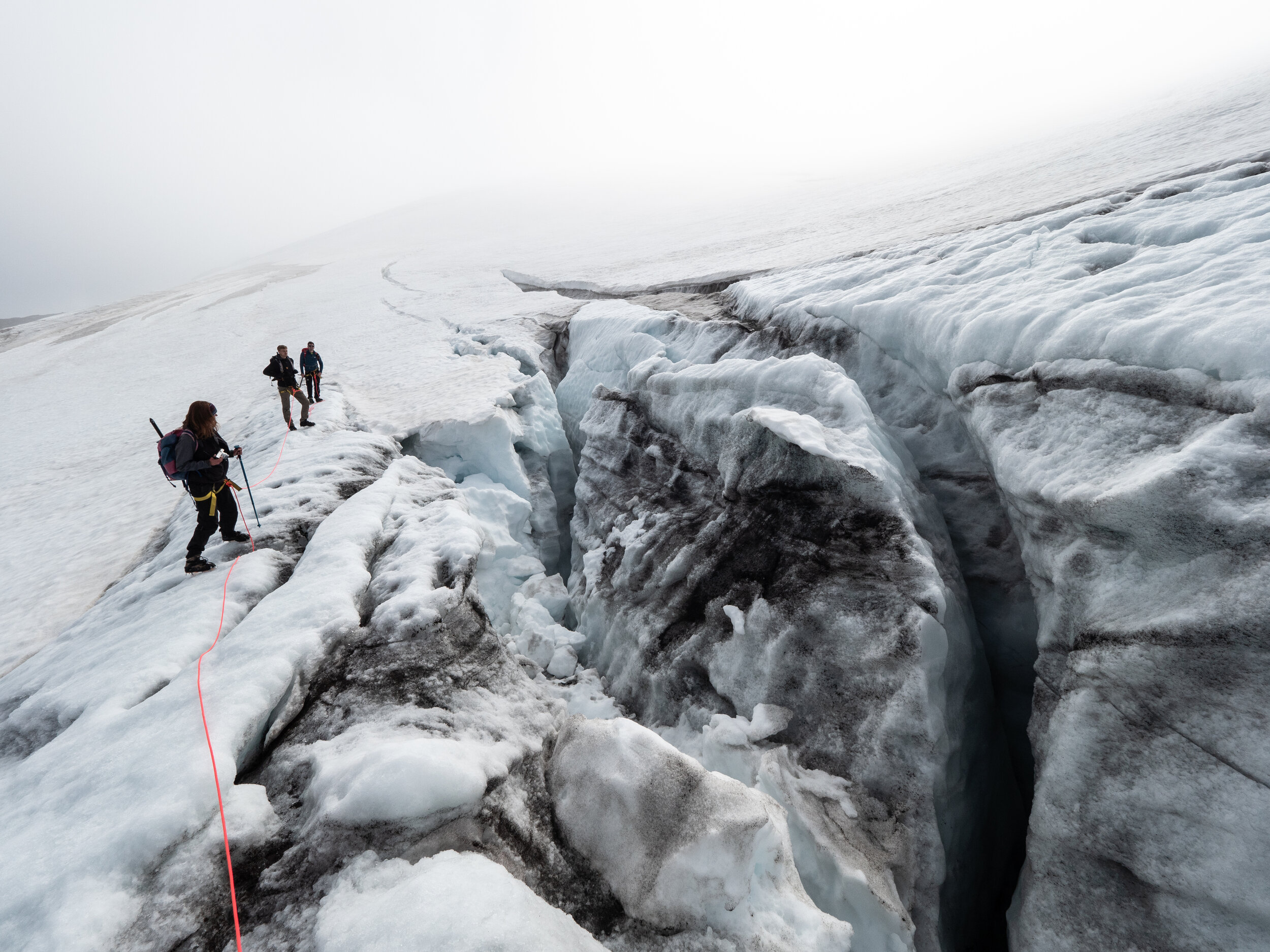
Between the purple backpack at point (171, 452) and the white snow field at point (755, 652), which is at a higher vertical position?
the purple backpack at point (171, 452)

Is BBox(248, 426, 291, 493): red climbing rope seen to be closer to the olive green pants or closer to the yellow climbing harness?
the olive green pants

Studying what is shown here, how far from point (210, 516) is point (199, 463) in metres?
0.56

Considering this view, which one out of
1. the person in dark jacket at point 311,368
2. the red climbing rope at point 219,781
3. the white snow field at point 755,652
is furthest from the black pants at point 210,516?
the person in dark jacket at point 311,368

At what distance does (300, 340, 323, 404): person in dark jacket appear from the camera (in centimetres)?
1092

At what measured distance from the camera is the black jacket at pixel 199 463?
17.2 ft

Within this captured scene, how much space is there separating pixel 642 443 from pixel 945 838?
571cm

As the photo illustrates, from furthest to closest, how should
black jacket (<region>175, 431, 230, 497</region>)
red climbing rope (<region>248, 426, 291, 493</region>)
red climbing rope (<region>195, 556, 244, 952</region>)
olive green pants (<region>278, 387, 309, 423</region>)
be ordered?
olive green pants (<region>278, 387, 309, 423</region>) → red climbing rope (<region>248, 426, 291, 493</region>) → black jacket (<region>175, 431, 230, 497</region>) → red climbing rope (<region>195, 556, 244, 952</region>)

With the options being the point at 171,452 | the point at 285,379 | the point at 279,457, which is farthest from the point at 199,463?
the point at 285,379

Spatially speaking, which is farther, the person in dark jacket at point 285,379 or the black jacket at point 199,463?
the person in dark jacket at point 285,379

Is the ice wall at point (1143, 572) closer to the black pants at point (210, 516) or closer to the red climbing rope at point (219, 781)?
the red climbing rope at point (219, 781)

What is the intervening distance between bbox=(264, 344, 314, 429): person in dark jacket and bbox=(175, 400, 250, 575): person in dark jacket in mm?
4349

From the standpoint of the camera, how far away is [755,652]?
5164 mm

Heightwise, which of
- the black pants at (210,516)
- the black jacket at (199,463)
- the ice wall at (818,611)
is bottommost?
the ice wall at (818,611)

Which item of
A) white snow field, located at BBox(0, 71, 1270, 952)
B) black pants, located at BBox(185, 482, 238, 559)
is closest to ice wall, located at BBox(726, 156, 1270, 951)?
white snow field, located at BBox(0, 71, 1270, 952)
